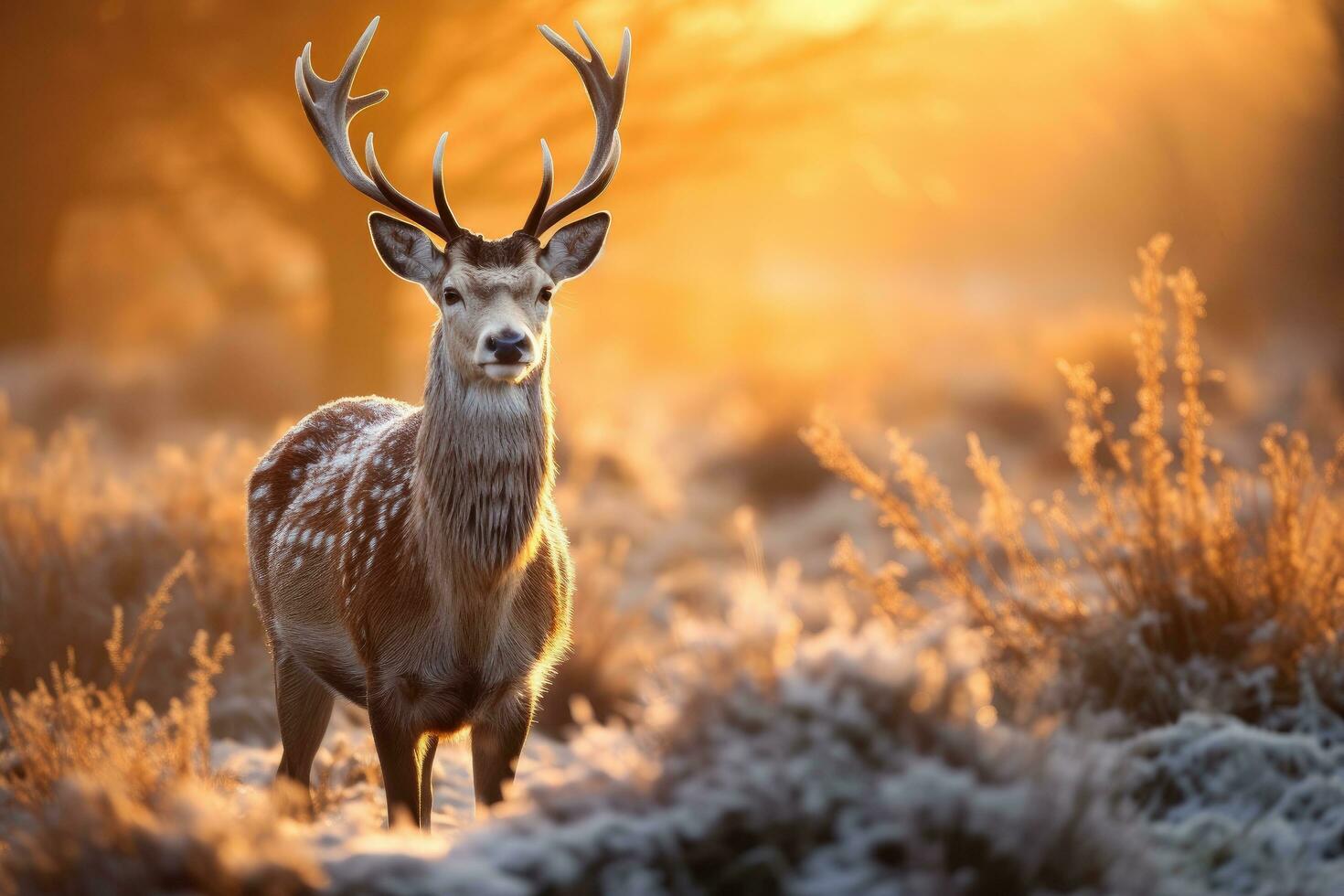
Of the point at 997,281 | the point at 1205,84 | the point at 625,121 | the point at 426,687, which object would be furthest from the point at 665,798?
the point at 997,281

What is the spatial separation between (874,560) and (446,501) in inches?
252

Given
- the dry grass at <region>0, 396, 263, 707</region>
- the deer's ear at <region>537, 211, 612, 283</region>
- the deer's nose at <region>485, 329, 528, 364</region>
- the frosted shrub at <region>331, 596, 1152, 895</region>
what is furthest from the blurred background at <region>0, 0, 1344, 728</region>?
Answer: the frosted shrub at <region>331, 596, 1152, 895</region>

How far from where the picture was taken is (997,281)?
32812 millimetres

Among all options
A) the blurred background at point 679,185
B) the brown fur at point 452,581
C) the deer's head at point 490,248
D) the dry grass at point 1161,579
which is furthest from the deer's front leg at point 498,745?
the blurred background at point 679,185

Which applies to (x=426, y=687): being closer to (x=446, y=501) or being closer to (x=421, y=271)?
(x=446, y=501)

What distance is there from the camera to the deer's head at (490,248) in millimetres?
4125

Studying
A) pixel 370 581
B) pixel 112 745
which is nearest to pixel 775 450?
pixel 370 581

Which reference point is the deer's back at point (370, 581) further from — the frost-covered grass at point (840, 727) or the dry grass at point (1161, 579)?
the dry grass at point (1161, 579)

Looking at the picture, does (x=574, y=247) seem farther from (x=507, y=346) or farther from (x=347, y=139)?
(x=347, y=139)

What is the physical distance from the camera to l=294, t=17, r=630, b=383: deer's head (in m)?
4.12

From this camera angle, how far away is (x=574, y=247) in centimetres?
470

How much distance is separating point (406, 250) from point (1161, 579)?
9.00ft

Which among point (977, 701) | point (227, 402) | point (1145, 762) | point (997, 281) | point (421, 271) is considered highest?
point (997, 281)

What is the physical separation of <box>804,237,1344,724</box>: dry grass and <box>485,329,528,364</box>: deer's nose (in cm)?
98
